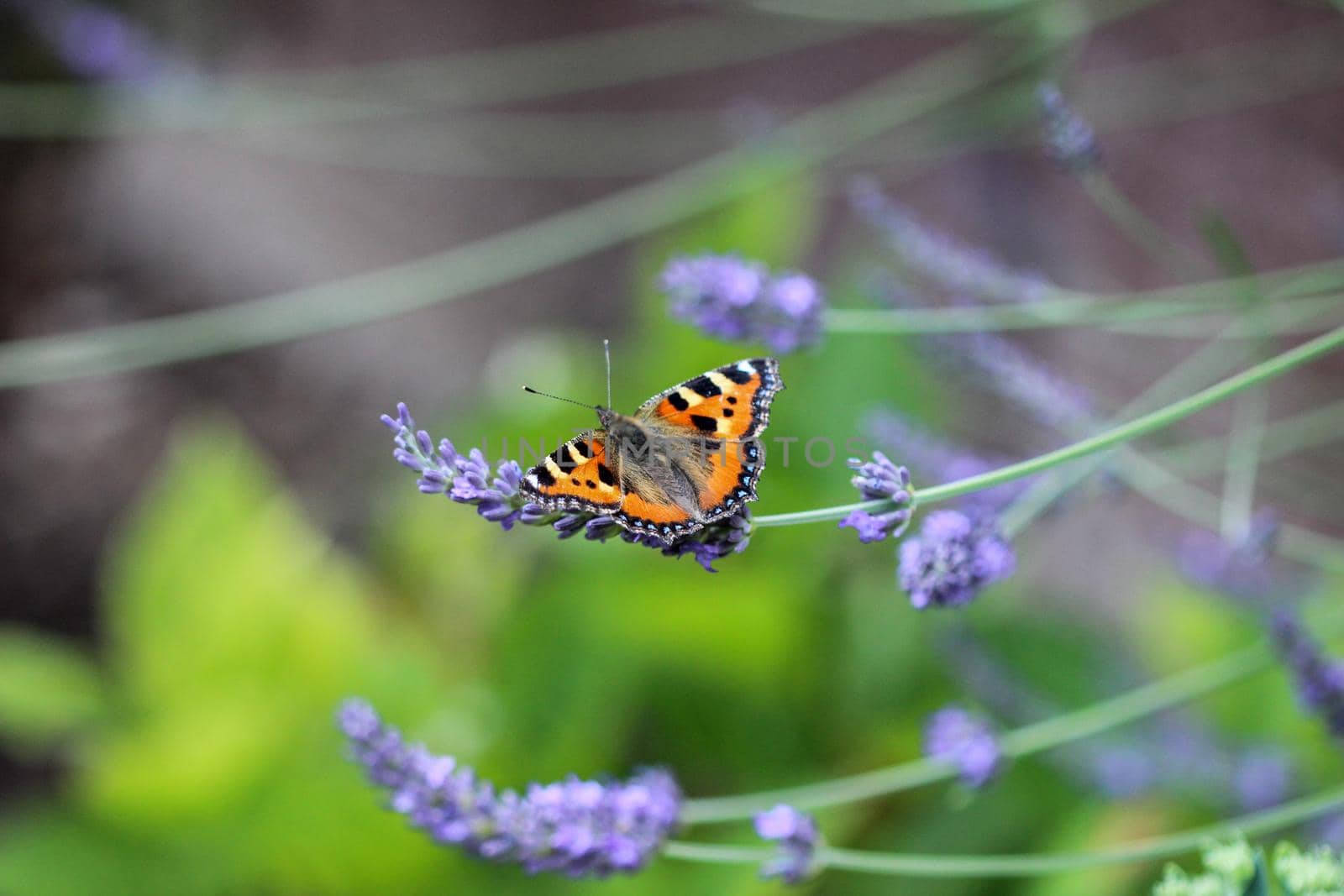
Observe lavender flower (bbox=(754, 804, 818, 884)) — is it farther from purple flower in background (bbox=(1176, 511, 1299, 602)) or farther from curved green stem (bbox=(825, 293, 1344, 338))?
purple flower in background (bbox=(1176, 511, 1299, 602))

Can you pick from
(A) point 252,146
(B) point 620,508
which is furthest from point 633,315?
(B) point 620,508

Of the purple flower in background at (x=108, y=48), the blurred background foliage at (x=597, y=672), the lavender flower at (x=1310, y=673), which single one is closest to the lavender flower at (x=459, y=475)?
the lavender flower at (x=1310, y=673)

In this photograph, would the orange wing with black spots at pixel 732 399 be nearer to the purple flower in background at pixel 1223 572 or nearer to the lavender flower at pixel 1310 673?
the lavender flower at pixel 1310 673

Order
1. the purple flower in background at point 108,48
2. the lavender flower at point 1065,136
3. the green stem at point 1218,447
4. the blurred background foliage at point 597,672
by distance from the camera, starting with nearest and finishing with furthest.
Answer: the lavender flower at point 1065,136 → the green stem at point 1218,447 → the blurred background foliage at point 597,672 → the purple flower in background at point 108,48

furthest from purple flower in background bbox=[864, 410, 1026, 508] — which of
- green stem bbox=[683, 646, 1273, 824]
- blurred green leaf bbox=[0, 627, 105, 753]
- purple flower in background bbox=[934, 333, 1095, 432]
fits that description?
blurred green leaf bbox=[0, 627, 105, 753]

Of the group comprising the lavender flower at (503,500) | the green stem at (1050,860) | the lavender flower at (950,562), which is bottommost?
the green stem at (1050,860)

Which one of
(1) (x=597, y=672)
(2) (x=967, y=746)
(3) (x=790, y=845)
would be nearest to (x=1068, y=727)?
(2) (x=967, y=746)
